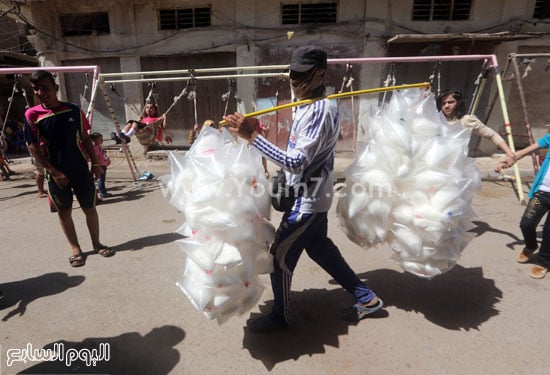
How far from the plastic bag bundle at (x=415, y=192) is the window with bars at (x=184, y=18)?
8.08m

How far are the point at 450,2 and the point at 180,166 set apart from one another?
29.6 feet

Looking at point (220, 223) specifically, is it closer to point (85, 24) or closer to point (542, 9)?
point (85, 24)

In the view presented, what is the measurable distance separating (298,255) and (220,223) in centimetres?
60

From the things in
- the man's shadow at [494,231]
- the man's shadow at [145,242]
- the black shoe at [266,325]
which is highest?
the black shoe at [266,325]

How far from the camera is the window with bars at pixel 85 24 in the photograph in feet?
29.5

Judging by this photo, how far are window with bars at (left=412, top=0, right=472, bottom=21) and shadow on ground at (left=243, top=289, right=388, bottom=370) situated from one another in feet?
26.9

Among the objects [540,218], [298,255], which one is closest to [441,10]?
[540,218]

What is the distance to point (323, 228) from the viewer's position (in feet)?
7.05

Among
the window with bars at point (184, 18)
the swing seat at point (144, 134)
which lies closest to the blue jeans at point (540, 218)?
the swing seat at point (144, 134)

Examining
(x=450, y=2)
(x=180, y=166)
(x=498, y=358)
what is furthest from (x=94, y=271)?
(x=450, y=2)

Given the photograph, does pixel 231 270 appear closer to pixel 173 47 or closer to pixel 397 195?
pixel 397 195

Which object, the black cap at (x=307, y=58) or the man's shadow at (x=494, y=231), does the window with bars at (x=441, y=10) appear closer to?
the man's shadow at (x=494, y=231)

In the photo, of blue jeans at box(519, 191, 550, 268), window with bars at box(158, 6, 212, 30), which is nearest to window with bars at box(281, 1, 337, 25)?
window with bars at box(158, 6, 212, 30)

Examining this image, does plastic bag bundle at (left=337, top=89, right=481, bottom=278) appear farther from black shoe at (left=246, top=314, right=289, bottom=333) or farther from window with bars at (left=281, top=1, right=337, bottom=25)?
window with bars at (left=281, top=1, right=337, bottom=25)
